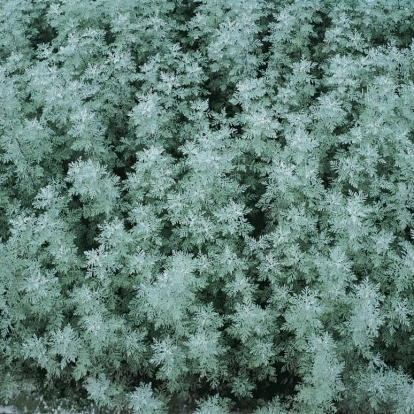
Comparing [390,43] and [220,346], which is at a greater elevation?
[390,43]

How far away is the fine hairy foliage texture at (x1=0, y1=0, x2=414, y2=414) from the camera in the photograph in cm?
554

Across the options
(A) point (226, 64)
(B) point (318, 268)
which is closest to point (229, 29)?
(A) point (226, 64)

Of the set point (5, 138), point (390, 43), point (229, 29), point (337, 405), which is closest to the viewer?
point (337, 405)

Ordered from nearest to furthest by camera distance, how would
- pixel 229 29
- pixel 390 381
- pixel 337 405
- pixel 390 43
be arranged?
pixel 390 381 < pixel 337 405 < pixel 229 29 < pixel 390 43

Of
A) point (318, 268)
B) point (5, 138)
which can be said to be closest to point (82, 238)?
point (5, 138)

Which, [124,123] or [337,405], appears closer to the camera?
[337,405]

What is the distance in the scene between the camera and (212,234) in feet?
19.7

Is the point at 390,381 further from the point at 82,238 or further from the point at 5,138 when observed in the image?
the point at 5,138

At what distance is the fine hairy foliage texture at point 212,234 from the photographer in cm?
554

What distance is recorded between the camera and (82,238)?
21.6 ft

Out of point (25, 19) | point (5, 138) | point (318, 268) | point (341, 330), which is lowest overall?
point (341, 330)

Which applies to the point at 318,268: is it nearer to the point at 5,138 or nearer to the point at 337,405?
the point at 337,405

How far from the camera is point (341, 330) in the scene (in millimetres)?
5672

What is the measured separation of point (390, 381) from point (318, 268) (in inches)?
54.2
